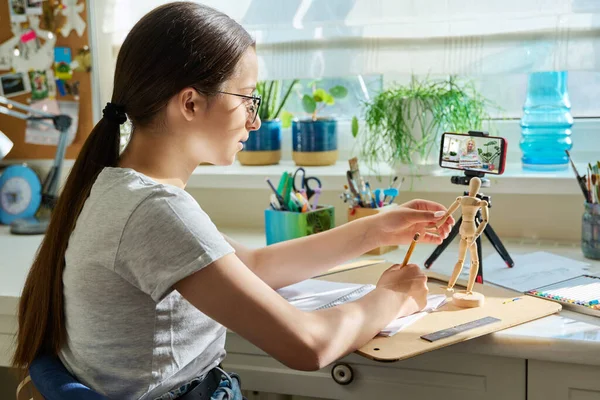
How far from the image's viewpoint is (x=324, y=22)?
1773 millimetres

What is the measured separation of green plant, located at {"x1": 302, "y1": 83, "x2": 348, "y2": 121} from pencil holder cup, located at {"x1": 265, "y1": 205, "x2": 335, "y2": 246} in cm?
42

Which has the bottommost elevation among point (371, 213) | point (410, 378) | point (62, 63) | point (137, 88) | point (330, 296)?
point (410, 378)

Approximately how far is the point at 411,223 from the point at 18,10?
135 cm

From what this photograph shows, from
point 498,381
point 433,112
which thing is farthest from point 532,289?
point 433,112

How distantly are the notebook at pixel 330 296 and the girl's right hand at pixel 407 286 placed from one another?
1 cm

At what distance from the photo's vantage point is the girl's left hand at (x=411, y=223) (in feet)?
4.22

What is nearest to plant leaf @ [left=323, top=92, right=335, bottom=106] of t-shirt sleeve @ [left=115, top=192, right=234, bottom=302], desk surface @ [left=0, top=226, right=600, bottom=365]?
desk surface @ [left=0, top=226, right=600, bottom=365]

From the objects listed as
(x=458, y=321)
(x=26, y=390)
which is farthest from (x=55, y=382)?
(x=458, y=321)

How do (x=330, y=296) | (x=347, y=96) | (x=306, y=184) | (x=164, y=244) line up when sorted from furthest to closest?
1. (x=347, y=96)
2. (x=306, y=184)
3. (x=330, y=296)
4. (x=164, y=244)

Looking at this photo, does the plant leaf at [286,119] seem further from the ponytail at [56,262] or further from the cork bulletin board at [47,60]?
the ponytail at [56,262]

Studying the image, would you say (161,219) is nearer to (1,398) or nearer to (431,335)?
(431,335)

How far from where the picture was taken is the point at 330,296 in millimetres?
1273

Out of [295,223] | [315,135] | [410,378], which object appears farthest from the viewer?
[315,135]

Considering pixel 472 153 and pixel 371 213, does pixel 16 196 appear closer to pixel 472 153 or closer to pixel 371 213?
pixel 371 213
